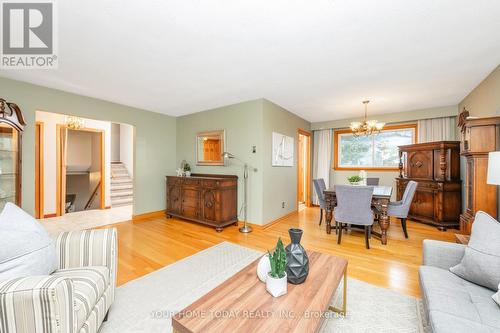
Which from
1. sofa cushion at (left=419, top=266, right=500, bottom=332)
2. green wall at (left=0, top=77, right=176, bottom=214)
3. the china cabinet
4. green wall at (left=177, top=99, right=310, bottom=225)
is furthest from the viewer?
green wall at (left=177, top=99, right=310, bottom=225)

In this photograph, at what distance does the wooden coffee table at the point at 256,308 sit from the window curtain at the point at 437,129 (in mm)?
4579

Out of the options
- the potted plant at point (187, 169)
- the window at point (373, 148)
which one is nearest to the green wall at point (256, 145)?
the potted plant at point (187, 169)

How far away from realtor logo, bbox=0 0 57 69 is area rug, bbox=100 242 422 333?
2.42m

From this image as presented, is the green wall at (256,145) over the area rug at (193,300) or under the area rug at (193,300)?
over

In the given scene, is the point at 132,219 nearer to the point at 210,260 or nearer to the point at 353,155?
the point at 210,260

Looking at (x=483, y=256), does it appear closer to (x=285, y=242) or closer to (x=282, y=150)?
(x=285, y=242)

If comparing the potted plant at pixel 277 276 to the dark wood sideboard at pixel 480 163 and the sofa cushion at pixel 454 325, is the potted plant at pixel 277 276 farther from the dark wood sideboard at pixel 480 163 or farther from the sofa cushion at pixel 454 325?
the dark wood sideboard at pixel 480 163

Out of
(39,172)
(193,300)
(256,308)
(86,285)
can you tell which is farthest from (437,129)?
(39,172)

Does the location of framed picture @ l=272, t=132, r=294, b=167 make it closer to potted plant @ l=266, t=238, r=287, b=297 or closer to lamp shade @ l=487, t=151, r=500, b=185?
lamp shade @ l=487, t=151, r=500, b=185

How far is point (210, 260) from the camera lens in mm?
2605

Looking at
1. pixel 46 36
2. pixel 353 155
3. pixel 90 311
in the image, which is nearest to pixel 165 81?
pixel 46 36

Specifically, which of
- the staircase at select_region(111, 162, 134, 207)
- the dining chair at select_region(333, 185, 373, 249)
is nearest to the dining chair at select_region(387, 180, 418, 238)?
the dining chair at select_region(333, 185, 373, 249)

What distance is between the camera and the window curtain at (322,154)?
5.71m

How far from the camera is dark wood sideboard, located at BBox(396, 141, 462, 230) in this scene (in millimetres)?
3840
